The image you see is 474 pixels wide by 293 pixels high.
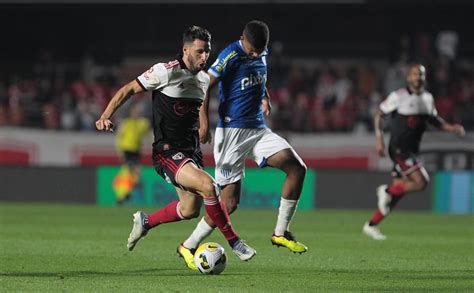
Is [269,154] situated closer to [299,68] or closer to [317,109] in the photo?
[317,109]

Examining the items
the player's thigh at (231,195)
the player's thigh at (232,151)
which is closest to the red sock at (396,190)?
the player's thigh at (232,151)

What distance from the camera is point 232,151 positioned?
10.6 m

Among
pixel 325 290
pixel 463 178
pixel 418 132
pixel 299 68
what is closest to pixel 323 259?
pixel 325 290

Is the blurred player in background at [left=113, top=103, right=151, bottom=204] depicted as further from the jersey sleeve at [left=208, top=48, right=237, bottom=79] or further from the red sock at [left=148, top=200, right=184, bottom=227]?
the red sock at [left=148, top=200, right=184, bottom=227]

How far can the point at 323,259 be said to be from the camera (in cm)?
1110

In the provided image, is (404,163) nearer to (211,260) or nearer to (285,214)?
(285,214)

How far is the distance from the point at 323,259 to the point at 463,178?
458 inches

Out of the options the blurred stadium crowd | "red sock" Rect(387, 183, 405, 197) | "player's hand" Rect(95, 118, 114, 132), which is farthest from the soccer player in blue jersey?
the blurred stadium crowd

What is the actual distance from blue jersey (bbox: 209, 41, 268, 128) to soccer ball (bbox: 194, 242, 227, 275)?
1681mm

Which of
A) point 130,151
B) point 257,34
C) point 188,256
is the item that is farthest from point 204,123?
point 130,151

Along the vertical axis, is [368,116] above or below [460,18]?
below

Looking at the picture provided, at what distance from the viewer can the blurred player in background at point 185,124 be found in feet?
30.4

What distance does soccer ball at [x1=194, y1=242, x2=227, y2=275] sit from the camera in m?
9.31

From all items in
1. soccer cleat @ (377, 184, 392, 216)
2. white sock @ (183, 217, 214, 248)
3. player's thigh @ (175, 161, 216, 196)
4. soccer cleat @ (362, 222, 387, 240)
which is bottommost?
soccer cleat @ (362, 222, 387, 240)
